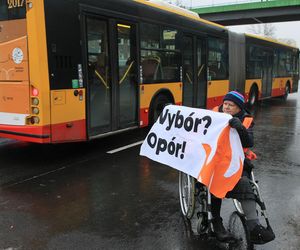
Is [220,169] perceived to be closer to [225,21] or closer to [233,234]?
[233,234]

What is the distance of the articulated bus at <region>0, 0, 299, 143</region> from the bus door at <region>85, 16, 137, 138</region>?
0.06 feet

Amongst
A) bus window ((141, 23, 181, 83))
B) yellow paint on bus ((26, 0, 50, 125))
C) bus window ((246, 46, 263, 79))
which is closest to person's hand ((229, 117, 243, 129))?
yellow paint on bus ((26, 0, 50, 125))

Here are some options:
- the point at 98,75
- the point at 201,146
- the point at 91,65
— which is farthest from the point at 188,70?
the point at 201,146

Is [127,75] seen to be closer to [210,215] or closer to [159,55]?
[159,55]

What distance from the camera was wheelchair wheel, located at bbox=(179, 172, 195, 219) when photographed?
404cm

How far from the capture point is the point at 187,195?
4363 millimetres

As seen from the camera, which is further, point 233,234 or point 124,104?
point 124,104

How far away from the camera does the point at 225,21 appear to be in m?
47.9

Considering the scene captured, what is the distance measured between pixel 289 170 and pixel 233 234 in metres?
3.21

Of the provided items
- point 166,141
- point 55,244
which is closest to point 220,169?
point 166,141

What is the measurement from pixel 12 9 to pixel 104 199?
11.9 ft

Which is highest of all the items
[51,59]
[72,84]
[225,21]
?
[225,21]

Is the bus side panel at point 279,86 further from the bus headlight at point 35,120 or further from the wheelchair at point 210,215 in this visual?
the wheelchair at point 210,215

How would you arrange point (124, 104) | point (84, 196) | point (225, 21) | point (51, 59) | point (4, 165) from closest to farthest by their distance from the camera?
point (84, 196), point (51, 59), point (4, 165), point (124, 104), point (225, 21)
